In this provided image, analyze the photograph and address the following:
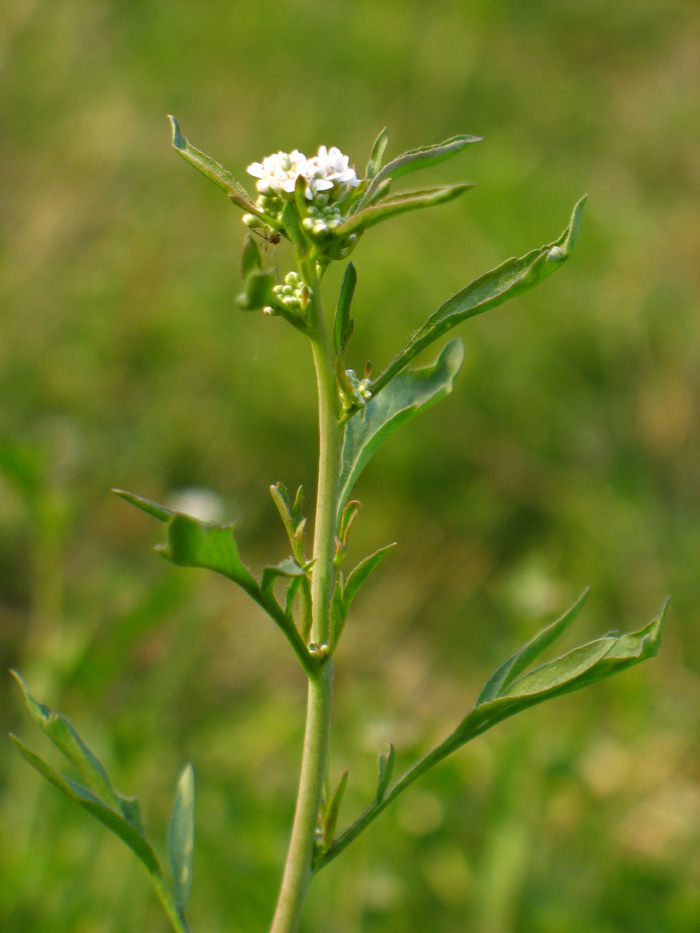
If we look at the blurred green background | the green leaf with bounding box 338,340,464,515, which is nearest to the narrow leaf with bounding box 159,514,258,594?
the green leaf with bounding box 338,340,464,515

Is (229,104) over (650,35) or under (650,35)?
under

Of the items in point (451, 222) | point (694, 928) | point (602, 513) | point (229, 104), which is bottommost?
point (694, 928)

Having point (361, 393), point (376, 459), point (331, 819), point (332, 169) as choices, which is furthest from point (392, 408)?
point (376, 459)

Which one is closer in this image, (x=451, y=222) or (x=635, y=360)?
(x=635, y=360)

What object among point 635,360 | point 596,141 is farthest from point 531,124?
point 635,360

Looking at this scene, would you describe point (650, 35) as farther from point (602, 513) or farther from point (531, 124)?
point (602, 513)

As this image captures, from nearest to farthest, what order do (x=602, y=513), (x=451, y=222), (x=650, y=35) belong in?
(x=602, y=513) < (x=451, y=222) < (x=650, y=35)

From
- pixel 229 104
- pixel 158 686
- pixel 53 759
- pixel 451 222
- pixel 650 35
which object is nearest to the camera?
pixel 53 759

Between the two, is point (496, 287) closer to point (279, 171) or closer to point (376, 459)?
point (279, 171)
